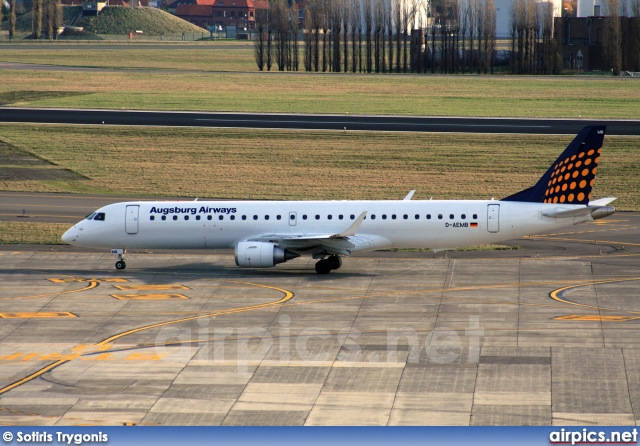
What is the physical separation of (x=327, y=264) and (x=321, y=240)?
5.76 feet

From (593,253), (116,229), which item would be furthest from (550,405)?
(116,229)

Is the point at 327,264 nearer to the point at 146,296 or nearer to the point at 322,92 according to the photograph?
the point at 146,296

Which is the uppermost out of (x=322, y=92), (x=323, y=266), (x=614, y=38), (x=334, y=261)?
(x=614, y=38)

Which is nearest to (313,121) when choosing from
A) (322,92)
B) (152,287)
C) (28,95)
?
(322,92)

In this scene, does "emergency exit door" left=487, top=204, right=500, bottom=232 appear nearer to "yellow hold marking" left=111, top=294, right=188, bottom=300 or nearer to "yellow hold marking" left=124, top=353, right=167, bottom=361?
"yellow hold marking" left=111, top=294, right=188, bottom=300

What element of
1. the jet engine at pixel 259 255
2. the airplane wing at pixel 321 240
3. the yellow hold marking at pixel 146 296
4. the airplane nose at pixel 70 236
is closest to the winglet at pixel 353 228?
the airplane wing at pixel 321 240

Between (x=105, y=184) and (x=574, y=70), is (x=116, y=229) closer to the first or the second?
(x=105, y=184)

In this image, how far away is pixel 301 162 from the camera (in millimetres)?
77875

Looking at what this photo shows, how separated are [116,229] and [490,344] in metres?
22.3

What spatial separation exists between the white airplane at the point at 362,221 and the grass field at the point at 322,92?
51713mm

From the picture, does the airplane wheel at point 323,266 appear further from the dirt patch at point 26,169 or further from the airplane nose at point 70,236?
the dirt patch at point 26,169

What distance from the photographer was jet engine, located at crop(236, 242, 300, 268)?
4634cm

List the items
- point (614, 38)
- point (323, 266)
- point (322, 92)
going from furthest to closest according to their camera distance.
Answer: point (614, 38), point (322, 92), point (323, 266)

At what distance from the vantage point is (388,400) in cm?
2859
